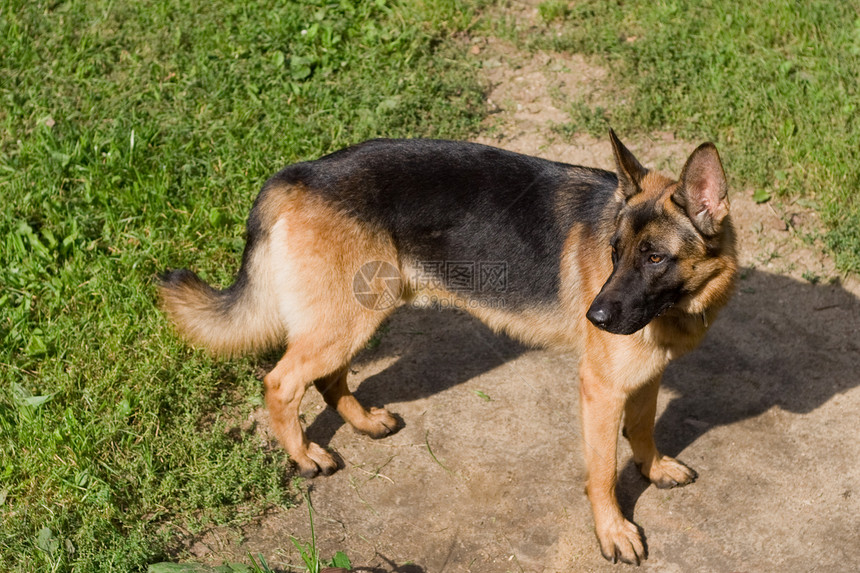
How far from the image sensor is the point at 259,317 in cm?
426

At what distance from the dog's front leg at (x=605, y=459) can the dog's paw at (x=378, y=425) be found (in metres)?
1.25

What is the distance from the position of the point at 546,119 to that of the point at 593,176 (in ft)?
8.81

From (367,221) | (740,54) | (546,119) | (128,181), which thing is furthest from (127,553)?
(740,54)

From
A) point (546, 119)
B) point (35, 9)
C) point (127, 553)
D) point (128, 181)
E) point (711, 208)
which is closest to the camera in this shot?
point (711, 208)

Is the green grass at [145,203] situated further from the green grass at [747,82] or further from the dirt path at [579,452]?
the green grass at [747,82]

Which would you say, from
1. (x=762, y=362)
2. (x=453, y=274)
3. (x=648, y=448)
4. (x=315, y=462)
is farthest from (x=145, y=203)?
(x=762, y=362)

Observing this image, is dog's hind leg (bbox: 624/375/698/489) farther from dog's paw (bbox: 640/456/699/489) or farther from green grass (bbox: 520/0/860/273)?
green grass (bbox: 520/0/860/273)

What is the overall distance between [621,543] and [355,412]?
1671mm

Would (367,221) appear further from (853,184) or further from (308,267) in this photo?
(853,184)

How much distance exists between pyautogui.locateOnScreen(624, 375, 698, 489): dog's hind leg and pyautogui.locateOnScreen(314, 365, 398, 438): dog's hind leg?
1.39m

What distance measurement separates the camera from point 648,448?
14.3ft

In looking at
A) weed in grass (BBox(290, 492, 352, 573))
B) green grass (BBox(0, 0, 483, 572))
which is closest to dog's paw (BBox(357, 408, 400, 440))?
green grass (BBox(0, 0, 483, 572))

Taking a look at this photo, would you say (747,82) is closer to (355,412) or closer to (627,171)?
(627,171)

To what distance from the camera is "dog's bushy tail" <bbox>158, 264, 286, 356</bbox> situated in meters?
4.26
